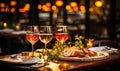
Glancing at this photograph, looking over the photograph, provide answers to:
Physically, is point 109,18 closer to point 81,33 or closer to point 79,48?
point 81,33

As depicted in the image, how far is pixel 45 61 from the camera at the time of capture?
2.46 m

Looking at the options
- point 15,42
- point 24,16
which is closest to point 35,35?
point 15,42

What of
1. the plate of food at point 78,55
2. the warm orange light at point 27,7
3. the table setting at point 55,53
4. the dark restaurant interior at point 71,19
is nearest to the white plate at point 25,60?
the table setting at point 55,53

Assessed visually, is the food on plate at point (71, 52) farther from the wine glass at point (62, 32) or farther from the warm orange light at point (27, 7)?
the warm orange light at point (27, 7)

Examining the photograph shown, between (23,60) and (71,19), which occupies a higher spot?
(71,19)

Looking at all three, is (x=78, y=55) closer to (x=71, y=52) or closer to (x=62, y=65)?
(x=71, y=52)

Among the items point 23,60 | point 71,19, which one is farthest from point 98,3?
point 23,60

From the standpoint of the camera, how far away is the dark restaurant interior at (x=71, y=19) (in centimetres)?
652

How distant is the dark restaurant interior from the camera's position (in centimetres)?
652

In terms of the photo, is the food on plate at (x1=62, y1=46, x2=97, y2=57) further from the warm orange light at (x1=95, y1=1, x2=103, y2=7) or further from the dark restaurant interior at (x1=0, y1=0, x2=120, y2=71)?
the warm orange light at (x1=95, y1=1, x2=103, y2=7)

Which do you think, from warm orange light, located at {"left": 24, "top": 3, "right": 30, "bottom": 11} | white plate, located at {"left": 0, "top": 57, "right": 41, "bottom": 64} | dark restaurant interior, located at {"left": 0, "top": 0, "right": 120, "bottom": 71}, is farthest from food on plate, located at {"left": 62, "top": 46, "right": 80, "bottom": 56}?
warm orange light, located at {"left": 24, "top": 3, "right": 30, "bottom": 11}

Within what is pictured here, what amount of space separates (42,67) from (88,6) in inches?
191

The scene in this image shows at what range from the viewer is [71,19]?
778cm

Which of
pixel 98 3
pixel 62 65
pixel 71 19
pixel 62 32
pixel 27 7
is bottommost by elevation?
pixel 62 65
